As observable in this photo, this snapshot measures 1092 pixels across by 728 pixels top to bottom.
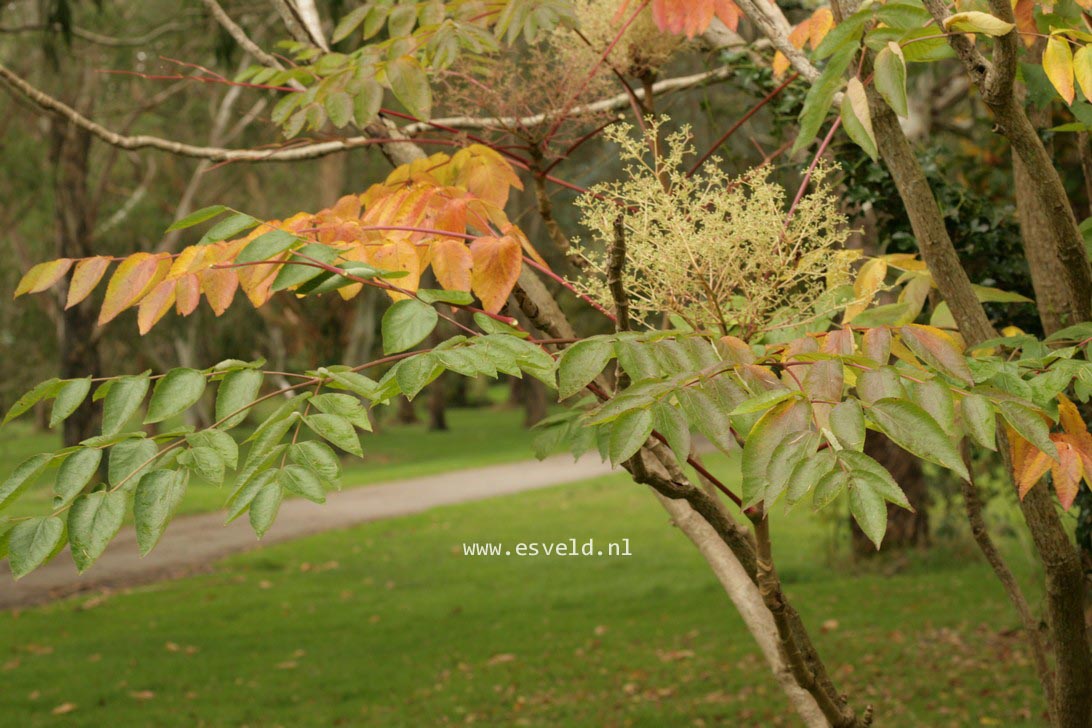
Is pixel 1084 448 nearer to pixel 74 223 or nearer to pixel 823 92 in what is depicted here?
pixel 823 92

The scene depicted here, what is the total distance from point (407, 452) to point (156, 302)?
72.6 feet

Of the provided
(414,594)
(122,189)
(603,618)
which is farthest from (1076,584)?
(122,189)

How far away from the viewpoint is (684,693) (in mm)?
6145

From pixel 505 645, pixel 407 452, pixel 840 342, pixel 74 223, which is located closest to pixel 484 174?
pixel 840 342

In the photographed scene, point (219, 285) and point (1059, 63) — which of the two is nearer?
point (1059, 63)

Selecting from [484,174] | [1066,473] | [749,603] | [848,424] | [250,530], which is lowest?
[250,530]

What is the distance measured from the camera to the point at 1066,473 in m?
1.53

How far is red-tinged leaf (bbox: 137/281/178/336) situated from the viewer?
167cm

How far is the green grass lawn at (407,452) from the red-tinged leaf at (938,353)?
13.1 m

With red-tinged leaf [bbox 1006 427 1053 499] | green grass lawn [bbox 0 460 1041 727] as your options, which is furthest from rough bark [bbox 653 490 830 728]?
green grass lawn [bbox 0 460 1041 727]

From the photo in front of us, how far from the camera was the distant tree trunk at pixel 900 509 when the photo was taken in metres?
8.32

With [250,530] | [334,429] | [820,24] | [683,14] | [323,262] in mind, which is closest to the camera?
[334,429]

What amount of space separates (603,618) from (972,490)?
6.29m

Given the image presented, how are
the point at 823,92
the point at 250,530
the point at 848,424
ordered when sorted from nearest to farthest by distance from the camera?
the point at 848,424 < the point at 823,92 < the point at 250,530
